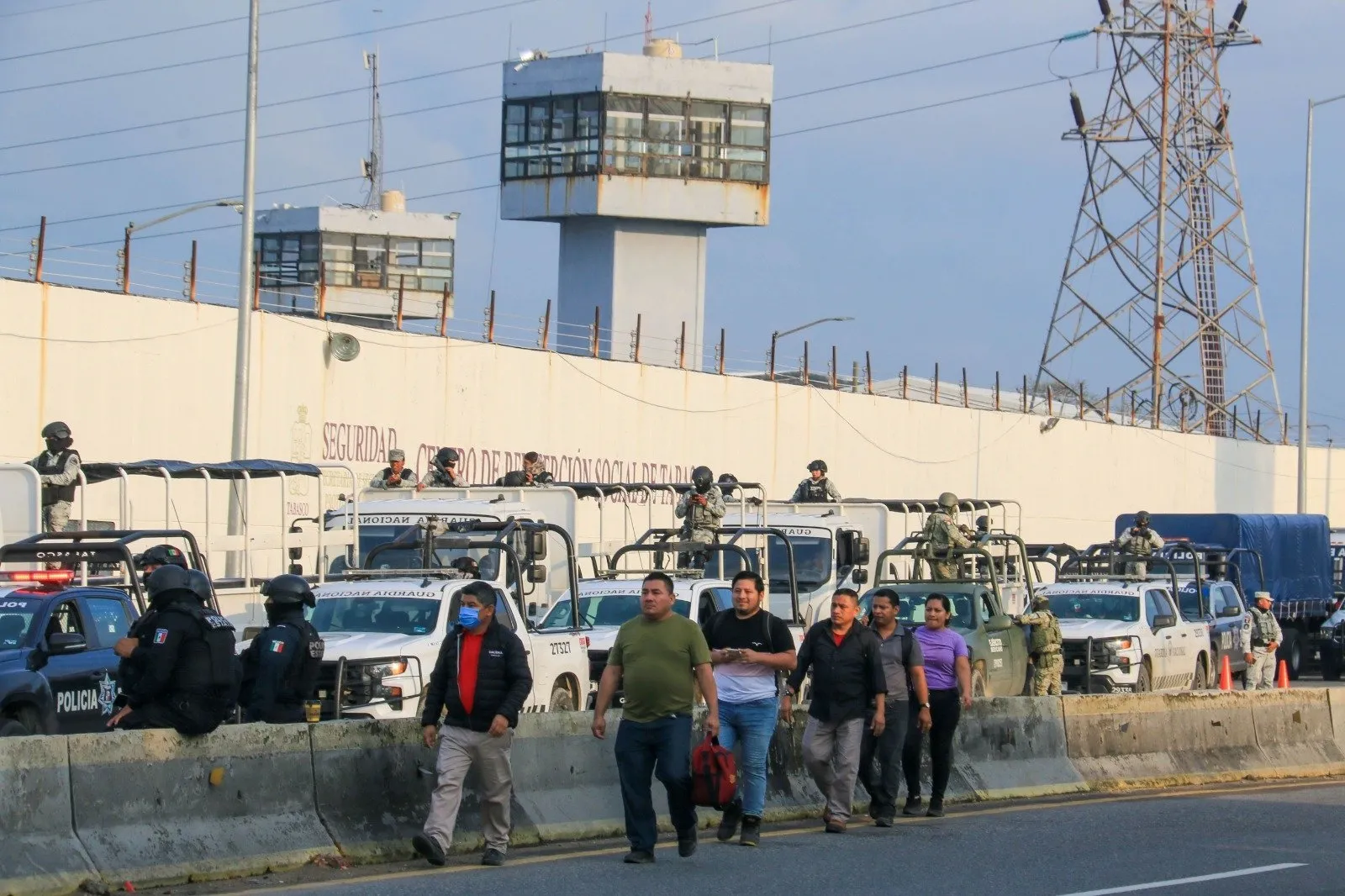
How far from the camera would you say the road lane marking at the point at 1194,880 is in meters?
10.7

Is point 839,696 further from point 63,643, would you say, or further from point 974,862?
point 63,643

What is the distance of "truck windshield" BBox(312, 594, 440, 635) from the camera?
1658 cm

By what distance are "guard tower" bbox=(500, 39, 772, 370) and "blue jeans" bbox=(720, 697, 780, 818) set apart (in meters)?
40.1

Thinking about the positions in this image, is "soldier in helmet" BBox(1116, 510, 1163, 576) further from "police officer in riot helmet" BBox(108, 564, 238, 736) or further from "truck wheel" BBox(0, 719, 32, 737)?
"police officer in riot helmet" BBox(108, 564, 238, 736)

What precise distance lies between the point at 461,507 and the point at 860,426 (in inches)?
1162

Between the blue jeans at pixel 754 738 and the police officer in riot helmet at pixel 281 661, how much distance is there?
258 cm

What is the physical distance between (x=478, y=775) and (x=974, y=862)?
300 cm

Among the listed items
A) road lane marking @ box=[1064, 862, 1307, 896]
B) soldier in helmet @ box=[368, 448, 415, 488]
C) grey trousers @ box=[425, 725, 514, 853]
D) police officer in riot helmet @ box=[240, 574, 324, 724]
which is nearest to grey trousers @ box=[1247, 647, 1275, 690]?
soldier in helmet @ box=[368, 448, 415, 488]

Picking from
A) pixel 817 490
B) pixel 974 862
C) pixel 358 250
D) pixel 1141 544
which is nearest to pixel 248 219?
pixel 817 490

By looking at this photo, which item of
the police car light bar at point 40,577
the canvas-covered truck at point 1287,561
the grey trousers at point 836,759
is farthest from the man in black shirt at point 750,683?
the canvas-covered truck at point 1287,561

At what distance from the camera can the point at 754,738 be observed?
1238 cm

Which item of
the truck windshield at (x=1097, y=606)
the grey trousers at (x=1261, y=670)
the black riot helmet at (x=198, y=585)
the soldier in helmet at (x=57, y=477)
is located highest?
the soldier in helmet at (x=57, y=477)

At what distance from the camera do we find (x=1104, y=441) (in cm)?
5969

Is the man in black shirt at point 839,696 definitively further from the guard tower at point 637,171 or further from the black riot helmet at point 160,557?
the guard tower at point 637,171
